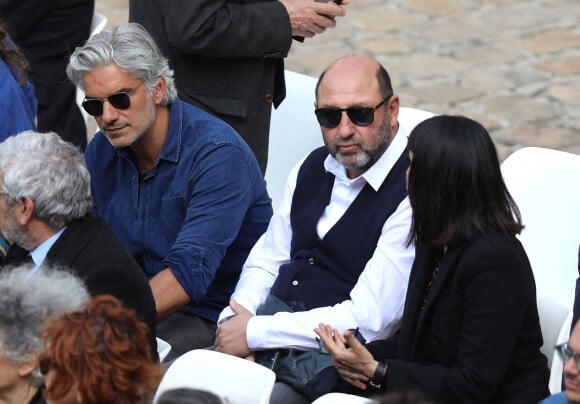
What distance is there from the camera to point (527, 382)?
3.11 meters

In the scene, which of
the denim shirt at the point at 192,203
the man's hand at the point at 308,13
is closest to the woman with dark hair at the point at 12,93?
the denim shirt at the point at 192,203

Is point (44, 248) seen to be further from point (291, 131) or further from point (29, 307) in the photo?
point (291, 131)

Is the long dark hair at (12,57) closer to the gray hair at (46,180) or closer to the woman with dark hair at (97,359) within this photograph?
the gray hair at (46,180)

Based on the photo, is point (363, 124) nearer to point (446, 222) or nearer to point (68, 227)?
point (446, 222)

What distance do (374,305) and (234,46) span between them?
122 centimetres

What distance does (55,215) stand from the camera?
11.1ft

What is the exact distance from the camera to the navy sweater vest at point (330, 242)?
3514 millimetres

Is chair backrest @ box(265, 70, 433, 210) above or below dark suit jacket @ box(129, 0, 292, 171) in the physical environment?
below

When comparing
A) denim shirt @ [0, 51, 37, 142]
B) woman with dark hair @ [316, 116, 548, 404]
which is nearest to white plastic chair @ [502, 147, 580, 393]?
woman with dark hair @ [316, 116, 548, 404]

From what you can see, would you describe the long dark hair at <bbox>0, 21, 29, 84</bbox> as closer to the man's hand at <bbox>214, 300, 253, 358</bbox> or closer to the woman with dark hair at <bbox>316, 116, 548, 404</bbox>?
the man's hand at <bbox>214, 300, 253, 358</bbox>

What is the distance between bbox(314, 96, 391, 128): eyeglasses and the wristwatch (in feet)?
2.65

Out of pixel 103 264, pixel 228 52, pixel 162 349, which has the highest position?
pixel 228 52

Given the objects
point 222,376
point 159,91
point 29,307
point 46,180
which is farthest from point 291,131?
point 29,307

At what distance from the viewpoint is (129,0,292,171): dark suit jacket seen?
13.4 feet
